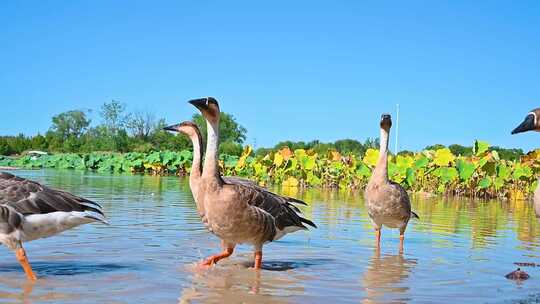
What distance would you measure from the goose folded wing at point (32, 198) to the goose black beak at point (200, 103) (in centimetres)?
166

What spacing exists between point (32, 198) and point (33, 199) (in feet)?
0.06

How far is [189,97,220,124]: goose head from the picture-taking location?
7.35 metres

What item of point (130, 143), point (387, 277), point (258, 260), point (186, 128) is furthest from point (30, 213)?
point (130, 143)

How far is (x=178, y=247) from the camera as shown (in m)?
8.56

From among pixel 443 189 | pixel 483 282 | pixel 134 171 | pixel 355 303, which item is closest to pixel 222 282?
pixel 355 303

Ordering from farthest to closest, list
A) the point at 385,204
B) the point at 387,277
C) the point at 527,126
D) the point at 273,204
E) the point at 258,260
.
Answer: the point at 385,204, the point at 273,204, the point at 258,260, the point at 387,277, the point at 527,126

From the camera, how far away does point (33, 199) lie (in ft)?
20.7

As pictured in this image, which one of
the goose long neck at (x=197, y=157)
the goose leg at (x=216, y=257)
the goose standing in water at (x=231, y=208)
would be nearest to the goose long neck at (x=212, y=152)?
the goose standing in water at (x=231, y=208)

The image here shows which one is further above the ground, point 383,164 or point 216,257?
point 383,164

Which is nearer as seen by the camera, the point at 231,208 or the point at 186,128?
the point at 231,208

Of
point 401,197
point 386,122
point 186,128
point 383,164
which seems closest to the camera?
point 186,128

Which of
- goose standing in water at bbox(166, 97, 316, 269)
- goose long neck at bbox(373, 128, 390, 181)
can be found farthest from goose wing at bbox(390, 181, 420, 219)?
goose standing in water at bbox(166, 97, 316, 269)

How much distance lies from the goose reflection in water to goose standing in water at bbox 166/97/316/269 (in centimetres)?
Result: 124

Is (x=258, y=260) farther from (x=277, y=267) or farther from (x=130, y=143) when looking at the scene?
(x=130, y=143)
